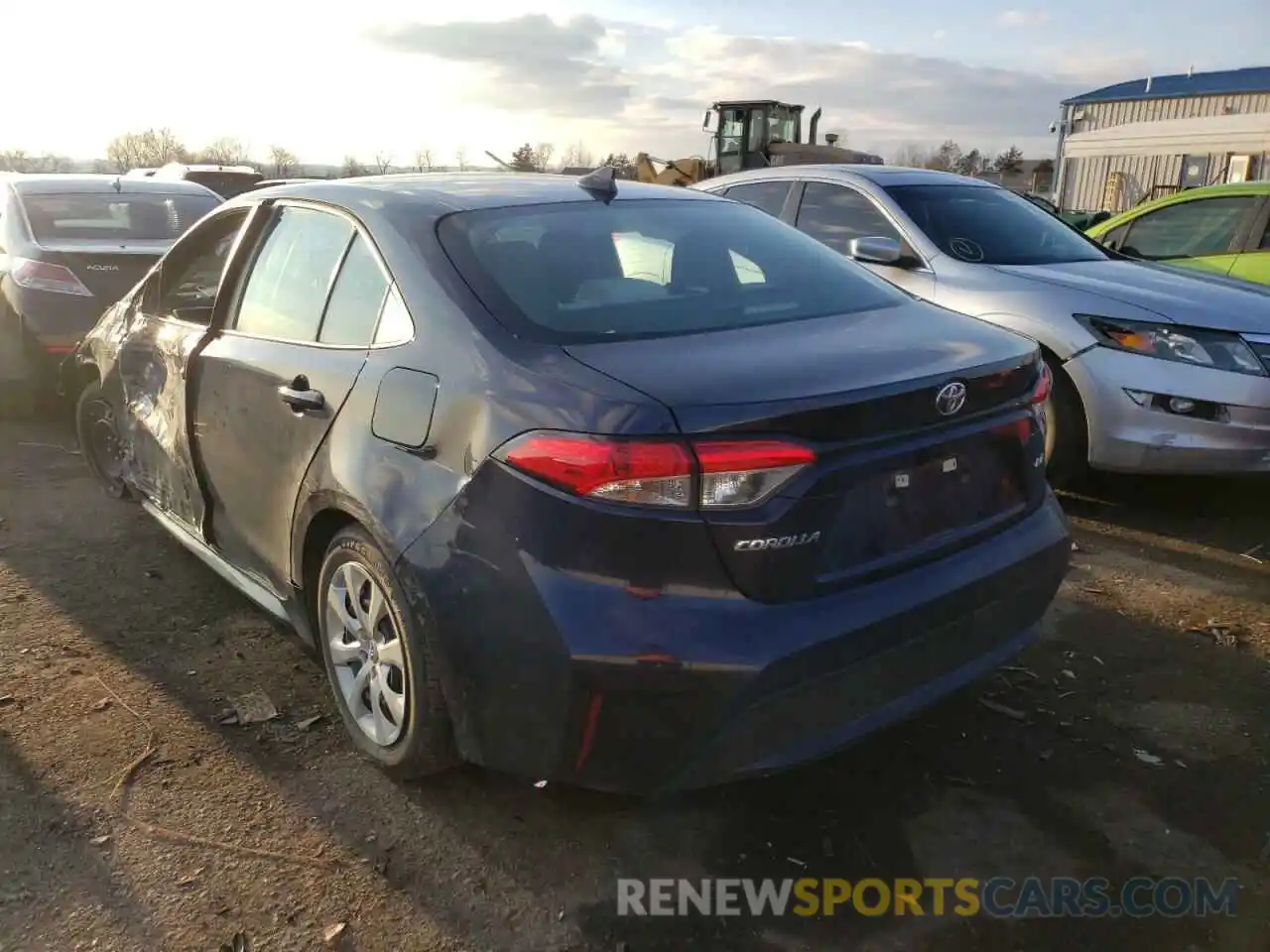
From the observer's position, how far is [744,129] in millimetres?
23359

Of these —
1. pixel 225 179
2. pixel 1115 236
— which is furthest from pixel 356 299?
pixel 225 179

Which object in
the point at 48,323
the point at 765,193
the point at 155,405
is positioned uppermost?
the point at 765,193

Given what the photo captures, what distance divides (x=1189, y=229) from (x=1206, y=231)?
150 mm

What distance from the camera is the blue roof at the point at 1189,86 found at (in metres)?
33.6

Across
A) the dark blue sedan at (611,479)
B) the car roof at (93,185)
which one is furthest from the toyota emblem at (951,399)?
the car roof at (93,185)

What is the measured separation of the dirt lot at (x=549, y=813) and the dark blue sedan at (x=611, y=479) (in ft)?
0.97

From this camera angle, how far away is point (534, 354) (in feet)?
7.59

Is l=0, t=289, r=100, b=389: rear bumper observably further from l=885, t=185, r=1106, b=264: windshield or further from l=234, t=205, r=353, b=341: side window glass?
l=885, t=185, r=1106, b=264: windshield

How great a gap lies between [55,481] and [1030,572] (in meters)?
5.08

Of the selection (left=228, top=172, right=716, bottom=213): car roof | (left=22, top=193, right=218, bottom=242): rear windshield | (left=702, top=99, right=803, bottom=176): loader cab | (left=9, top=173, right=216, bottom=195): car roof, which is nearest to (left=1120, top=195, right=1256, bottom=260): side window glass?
(left=228, top=172, right=716, bottom=213): car roof

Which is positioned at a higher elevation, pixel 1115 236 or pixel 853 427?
pixel 1115 236

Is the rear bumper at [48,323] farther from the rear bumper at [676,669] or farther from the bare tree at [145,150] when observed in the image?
the bare tree at [145,150]

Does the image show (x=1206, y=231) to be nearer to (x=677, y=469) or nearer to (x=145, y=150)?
(x=677, y=469)

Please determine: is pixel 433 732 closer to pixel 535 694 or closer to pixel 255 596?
pixel 535 694
